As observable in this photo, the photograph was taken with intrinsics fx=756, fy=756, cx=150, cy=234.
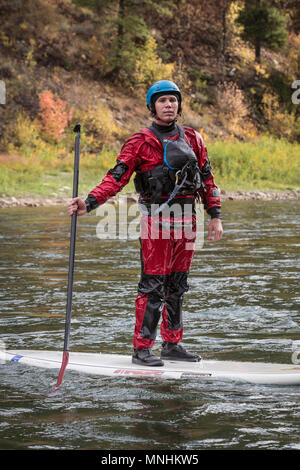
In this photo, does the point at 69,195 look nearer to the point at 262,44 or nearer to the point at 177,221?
the point at 177,221

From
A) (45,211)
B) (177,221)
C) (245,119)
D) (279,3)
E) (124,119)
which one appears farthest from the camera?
(279,3)

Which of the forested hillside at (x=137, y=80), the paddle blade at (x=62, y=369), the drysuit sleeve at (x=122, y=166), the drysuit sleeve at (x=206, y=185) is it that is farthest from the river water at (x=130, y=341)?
the forested hillside at (x=137, y=80)

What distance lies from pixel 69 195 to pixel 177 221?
2019cm

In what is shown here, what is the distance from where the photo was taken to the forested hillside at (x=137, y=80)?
32.1 meters

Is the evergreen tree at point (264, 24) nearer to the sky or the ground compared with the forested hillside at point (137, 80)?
nearer to the sky

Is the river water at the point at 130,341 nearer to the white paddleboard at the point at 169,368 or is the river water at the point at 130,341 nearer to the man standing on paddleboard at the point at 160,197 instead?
the white paddleboard at the point at 169,368

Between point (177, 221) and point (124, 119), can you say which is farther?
point (124, 119)

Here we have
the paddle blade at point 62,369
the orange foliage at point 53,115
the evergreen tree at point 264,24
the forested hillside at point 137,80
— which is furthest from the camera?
the evergreen tree at point 264,24

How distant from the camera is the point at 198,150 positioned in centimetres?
607

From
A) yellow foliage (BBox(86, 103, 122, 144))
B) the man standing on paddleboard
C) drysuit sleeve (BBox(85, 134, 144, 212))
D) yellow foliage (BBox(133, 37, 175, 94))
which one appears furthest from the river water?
yellow foliage (BBox(133, 37, 175, 94))

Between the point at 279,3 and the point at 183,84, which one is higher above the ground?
the point at 279,3

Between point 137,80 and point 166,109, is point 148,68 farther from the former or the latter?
point 166,109

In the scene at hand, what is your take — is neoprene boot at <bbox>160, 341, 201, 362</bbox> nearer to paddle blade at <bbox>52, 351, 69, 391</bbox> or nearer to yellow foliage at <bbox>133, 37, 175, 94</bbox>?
paddle blade at <bbox>52, 351, 69, 391</bbox>
